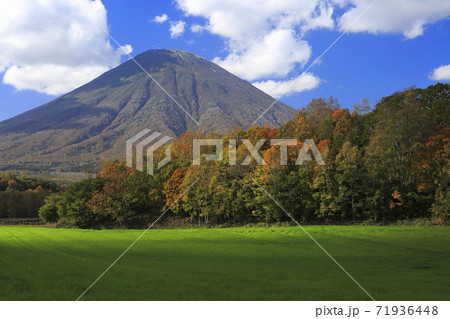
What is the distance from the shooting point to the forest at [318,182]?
38531mm

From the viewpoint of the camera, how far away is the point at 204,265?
18031mm

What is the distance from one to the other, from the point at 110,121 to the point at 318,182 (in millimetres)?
137981

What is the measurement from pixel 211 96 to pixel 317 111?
133757mm

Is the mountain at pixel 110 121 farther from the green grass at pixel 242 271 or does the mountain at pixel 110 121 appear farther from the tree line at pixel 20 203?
the green grass at pixel 242 271

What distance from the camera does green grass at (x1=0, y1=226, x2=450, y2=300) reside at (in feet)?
38.5

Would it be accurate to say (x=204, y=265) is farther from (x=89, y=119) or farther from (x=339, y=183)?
(x=89, y=119)

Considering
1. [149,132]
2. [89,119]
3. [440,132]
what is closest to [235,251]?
[440,132]

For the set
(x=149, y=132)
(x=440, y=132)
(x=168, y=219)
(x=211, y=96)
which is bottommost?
(x=168, y=219)

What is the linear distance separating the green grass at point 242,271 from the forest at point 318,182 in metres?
10.7

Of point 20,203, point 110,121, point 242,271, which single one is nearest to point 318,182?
point 242,271

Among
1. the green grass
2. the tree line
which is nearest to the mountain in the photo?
the tree line

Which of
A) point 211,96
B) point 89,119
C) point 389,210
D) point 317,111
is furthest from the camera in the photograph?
point 211,96

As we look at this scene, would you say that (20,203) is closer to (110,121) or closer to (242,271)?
(242,271)

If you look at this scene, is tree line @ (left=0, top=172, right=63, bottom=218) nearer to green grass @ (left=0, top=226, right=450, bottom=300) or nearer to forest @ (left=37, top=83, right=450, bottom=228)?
forest @ (left=37, top=83, right=450, bottom=228)
